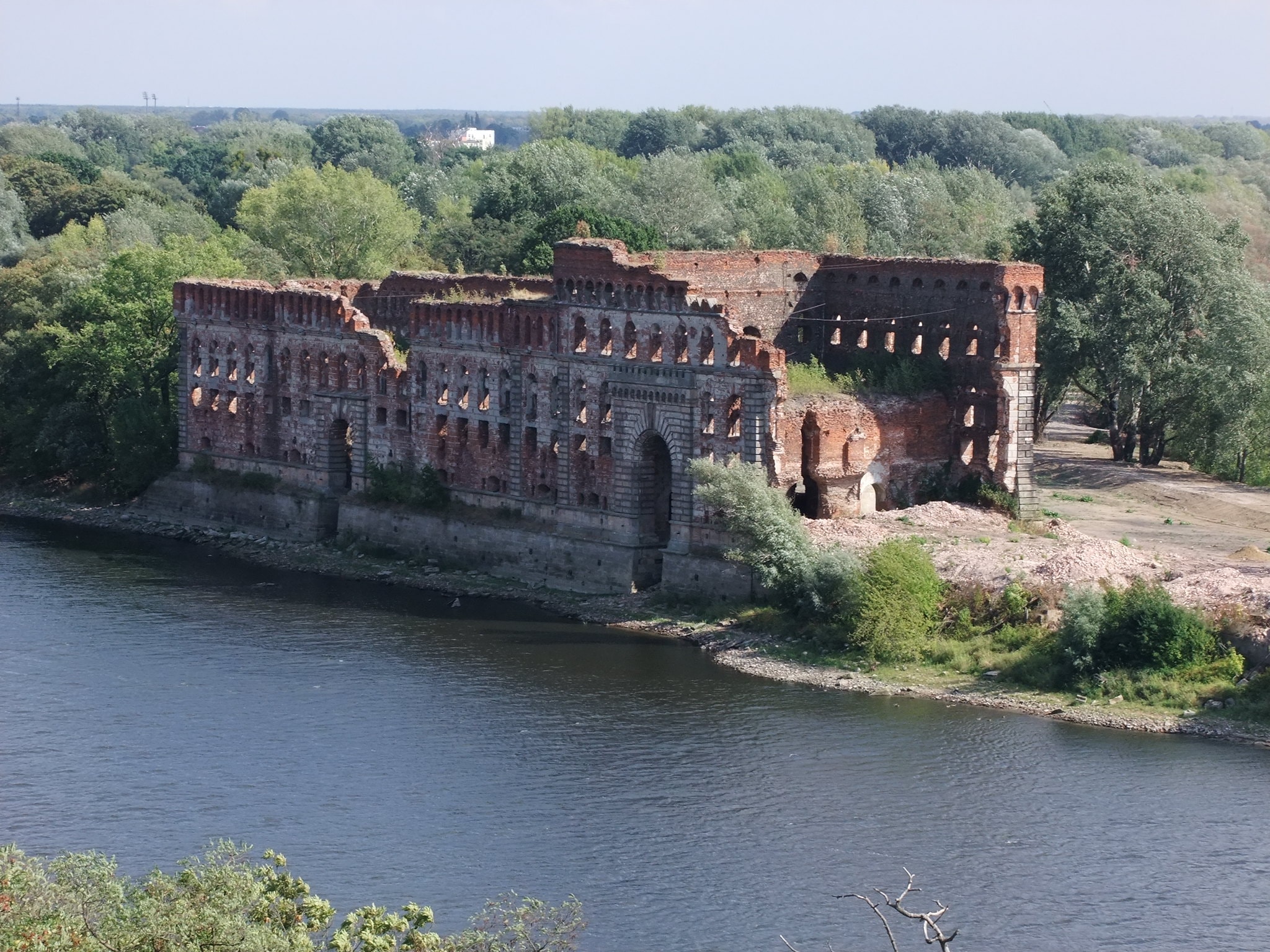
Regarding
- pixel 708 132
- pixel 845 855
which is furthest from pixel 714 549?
pixel 708 132

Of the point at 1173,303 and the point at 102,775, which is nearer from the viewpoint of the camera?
the point at 102,775

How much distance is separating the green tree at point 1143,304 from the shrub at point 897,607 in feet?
61.8

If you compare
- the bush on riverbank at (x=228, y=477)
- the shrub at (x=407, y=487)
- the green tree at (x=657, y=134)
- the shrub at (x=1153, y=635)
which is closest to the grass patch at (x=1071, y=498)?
the shrub at (x=1153, y=635)

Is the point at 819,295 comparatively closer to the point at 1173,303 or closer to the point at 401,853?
the point at 1173,303

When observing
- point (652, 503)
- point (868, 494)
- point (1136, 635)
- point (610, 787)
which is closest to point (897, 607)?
point (1136, 635)

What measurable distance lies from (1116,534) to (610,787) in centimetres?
2055

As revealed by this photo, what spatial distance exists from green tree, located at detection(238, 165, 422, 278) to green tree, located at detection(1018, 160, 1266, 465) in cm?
3393

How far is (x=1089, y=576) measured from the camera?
5453 cm

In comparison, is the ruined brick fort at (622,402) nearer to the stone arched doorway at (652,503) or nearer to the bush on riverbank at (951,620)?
the stone arched doorway at (652,503)

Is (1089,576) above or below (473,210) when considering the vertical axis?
below

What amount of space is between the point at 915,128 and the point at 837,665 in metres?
131

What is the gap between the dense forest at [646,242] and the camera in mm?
72188

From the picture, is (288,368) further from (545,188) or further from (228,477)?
(545,188)

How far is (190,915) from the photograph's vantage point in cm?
3231
